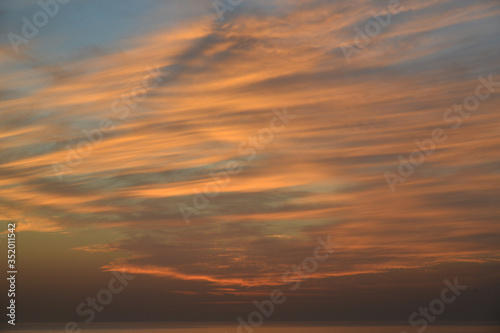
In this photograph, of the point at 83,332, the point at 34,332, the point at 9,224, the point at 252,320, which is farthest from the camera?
the point at 252,320

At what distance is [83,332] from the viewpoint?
2397 inches

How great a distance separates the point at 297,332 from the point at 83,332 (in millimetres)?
22434

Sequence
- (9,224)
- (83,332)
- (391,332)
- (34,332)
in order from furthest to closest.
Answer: (83,332) < (391,332) < (34,332) < (9,224)

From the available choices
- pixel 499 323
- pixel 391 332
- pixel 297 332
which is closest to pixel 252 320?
pixel 297 332

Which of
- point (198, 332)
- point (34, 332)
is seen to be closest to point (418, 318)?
point (198, 332)

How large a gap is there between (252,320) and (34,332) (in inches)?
1181

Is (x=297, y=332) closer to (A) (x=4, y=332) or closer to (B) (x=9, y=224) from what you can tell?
(A) (x=4, y=332)

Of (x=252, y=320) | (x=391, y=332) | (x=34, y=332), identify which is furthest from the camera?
(x=252, y=320)

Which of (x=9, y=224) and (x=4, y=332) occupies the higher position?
(x=4, y=332)

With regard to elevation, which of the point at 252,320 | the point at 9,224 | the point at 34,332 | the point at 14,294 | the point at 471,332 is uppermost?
the point at 252,320

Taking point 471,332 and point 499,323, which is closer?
point 471,332

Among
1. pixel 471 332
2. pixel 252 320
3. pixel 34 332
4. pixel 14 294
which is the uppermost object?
pixel 252 320

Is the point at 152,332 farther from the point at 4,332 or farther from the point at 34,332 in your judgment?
the point at 4,332

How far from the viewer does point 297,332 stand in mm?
57000
